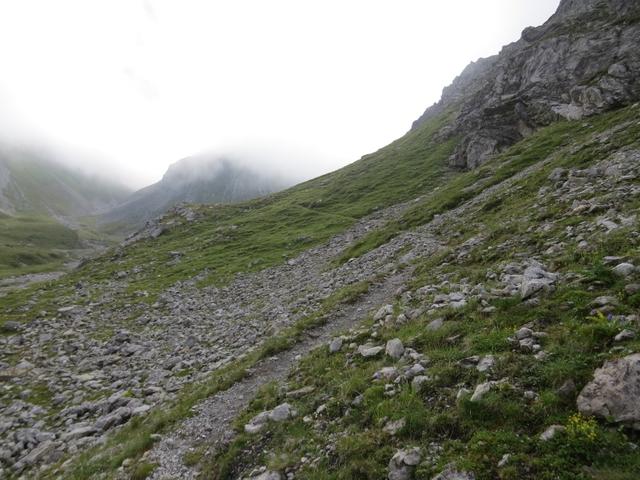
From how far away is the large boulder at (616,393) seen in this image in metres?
6.80

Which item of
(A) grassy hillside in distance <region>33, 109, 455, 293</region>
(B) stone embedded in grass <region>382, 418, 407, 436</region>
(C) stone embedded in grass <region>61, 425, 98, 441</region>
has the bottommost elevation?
(B) stone embedded in grass <region>382, 418, 407, 436</region>

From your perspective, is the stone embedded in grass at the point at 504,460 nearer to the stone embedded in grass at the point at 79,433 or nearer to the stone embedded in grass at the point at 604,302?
the stone embedded in grass at the point at 604,302

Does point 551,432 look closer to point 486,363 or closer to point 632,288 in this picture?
point 486,363

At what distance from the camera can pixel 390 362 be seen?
12.4 metres

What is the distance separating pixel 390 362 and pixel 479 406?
4.11m

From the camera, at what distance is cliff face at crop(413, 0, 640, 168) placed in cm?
5547

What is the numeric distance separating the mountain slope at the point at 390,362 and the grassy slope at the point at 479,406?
0.05 metres

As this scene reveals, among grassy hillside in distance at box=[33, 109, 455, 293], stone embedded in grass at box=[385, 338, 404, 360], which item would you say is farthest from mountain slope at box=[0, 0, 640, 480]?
grassy hillside in distance at box=[33, 109, 455, 293]

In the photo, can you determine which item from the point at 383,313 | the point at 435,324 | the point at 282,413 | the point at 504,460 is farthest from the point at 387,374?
the point at 383,313

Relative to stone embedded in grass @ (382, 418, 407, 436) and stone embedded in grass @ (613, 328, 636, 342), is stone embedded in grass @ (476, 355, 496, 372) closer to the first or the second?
stone embedded in grass @ (382, 418, 407, 436)

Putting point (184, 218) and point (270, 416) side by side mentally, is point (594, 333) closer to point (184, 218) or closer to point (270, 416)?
point (270, 416)

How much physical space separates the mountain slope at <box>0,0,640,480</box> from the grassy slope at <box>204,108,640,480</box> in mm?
47

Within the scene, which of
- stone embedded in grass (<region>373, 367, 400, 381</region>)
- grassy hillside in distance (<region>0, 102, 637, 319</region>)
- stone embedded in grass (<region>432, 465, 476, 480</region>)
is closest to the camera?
stone embedded in grass (<region>432, 465, 476, 480</region>)

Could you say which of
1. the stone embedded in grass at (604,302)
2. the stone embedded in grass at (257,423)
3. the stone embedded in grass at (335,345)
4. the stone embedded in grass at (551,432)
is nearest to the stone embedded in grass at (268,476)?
the stone embedded in grass at (257,423)
